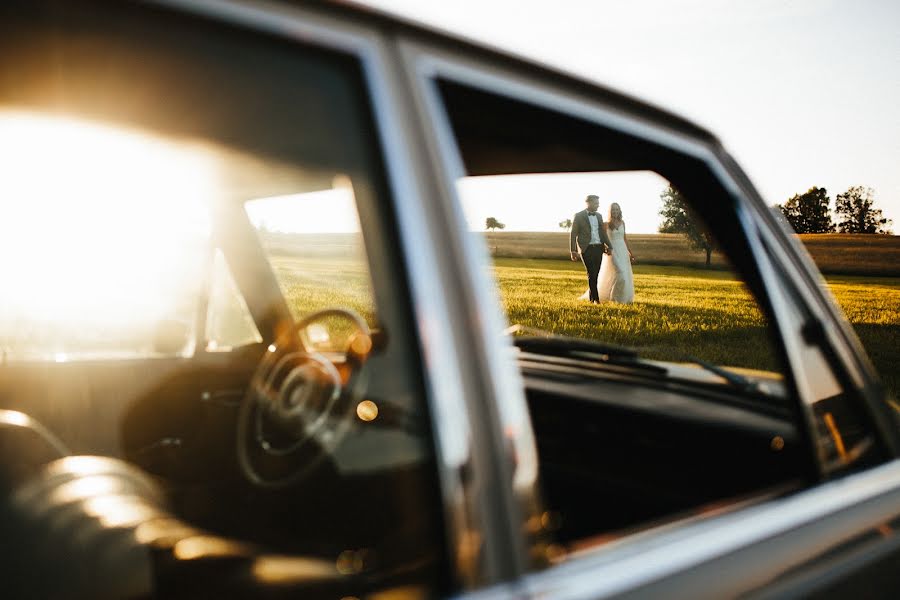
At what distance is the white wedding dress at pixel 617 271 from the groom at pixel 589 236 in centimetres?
27

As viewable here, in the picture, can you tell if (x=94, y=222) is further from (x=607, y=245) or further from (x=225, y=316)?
→ (x=607, y=245)

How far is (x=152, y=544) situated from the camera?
1.16m

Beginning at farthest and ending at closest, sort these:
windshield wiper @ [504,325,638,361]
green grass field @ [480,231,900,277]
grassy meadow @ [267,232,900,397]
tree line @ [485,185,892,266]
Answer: tree line @ [485,185,892,266], green grass field @ [480,231,900,277], windshield wiper @ [504,325,638,361], grassy meadow @ [267,232,900,397]

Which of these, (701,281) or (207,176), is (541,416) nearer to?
(207,176)

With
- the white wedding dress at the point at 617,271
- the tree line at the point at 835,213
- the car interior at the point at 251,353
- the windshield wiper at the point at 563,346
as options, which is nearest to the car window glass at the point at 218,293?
the car interior at the point at 251,353

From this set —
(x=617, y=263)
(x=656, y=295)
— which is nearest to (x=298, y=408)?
(x=617, y=263)

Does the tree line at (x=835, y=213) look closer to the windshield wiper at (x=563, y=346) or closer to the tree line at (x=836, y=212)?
the tree line at (x=836, y=212)

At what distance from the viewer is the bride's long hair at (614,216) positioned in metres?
11.5

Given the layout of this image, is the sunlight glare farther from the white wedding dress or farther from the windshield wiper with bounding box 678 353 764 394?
the white wedding dress

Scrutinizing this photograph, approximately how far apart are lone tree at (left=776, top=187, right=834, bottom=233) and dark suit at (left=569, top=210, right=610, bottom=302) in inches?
2644

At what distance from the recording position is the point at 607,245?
12586 millimetres

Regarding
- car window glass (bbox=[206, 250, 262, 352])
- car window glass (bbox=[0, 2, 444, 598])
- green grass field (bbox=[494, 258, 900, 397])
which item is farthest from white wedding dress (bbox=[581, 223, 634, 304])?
car window glass (bbox=[0, 2, 444, 598])

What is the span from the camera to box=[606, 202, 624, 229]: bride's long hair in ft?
37.7

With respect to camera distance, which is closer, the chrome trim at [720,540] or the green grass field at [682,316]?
the chrome trim at [720,540]
